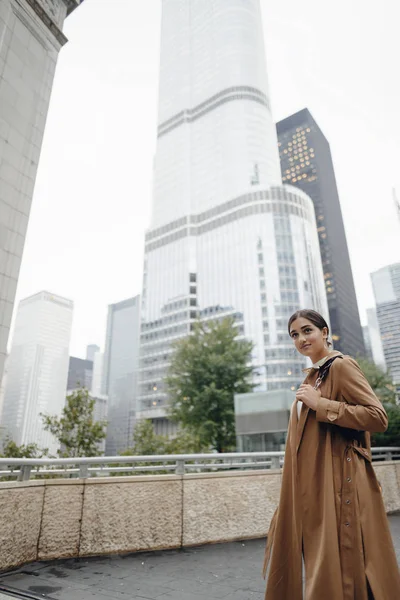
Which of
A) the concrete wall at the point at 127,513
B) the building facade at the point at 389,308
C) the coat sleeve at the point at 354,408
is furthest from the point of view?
the building facade at the point at 389,308

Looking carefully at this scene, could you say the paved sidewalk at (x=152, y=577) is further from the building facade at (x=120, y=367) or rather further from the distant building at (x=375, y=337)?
the distant building at (x=375, y=337)

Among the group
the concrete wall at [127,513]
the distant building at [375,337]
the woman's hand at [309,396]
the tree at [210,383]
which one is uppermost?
the distant building at [375,337]

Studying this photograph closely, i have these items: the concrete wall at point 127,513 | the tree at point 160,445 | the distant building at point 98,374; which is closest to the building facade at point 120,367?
the distant building at point 98,374

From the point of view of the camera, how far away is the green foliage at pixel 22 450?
18.4m

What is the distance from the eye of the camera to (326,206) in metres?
135

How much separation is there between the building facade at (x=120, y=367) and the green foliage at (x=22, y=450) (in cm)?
10149

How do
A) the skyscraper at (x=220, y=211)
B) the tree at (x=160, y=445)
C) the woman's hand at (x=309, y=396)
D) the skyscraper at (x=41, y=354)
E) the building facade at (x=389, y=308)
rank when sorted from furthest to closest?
the building facade at (x=389, y=308), the skyscraper at (x=220, y=211), the skyscraper at (x=41, y=354), the tree at (x=160, y=445), the woman's hand at (x=309, y=396)

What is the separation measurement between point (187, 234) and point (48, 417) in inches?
3442

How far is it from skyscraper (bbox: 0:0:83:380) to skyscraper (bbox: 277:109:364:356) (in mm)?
115118

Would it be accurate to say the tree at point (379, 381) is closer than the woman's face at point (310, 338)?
No

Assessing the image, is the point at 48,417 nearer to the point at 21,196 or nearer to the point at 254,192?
the point at 21,196

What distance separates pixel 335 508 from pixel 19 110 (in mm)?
8437

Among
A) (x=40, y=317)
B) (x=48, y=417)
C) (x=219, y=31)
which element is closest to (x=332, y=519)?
(x=48, y=417)

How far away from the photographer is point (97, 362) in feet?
557
